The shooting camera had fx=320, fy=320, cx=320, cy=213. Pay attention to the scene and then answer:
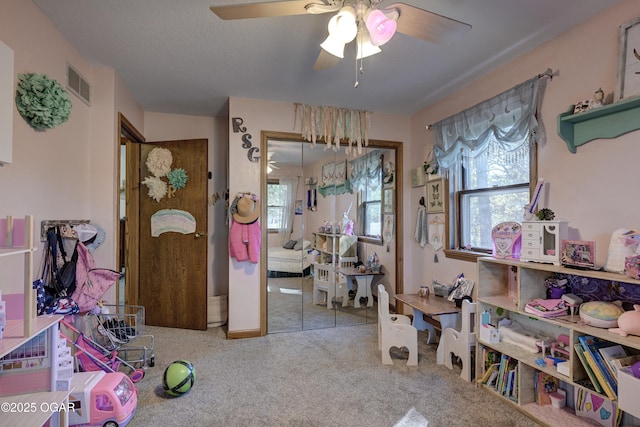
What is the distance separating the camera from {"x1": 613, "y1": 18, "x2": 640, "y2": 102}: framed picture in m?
1.68

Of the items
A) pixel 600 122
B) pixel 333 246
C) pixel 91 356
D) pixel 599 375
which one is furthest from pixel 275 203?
pixel 599 375

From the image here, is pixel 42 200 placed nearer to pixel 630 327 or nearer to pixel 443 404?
pixel 443 404

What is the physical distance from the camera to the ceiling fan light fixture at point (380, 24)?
1.37 metres

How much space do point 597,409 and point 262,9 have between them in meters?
2.74

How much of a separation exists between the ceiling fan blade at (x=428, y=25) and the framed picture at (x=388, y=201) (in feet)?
7.12

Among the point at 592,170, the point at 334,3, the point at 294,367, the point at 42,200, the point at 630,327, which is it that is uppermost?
the point at 334,3

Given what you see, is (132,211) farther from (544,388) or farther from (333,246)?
(544,388)

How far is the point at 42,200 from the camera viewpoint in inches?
77.0

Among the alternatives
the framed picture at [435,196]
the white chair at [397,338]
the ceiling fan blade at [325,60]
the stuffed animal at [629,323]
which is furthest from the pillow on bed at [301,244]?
the stuffed animal at [629,323]

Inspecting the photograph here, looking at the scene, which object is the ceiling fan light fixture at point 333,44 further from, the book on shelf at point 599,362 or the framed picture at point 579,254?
the book on shelf at point 599,362

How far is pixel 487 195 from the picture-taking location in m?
2.77

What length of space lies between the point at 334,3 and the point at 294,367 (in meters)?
2.46

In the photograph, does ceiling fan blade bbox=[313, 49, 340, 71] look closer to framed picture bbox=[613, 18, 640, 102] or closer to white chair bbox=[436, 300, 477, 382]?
framed picture bbox=[613, 18, 640, 102]

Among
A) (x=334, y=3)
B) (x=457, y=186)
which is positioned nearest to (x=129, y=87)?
(x=334, y=3)
